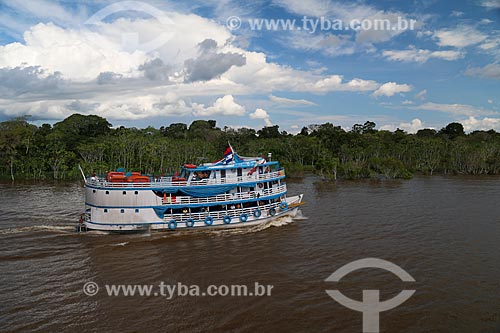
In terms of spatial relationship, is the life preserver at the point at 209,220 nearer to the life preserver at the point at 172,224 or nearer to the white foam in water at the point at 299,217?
the life preserver at the point at 172,224

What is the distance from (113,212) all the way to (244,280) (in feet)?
34.8

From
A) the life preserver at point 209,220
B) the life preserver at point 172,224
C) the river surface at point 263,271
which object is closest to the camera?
the river surface at point 263,271

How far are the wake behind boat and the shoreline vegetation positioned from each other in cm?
2219

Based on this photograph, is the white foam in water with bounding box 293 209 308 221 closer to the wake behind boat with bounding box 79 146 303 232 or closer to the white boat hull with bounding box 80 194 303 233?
the wake behind boat with bounding box 79 146 303 232

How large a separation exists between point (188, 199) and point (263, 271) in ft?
26.8

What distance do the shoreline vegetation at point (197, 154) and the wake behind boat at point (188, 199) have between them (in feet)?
72.8

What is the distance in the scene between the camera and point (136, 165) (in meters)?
57.0

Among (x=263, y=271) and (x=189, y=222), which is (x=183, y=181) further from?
(x=263, y=271)

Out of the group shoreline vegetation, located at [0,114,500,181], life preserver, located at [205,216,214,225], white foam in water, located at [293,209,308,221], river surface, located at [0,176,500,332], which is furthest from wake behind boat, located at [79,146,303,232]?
shoreline vegetation, located at [0,114,500,181]

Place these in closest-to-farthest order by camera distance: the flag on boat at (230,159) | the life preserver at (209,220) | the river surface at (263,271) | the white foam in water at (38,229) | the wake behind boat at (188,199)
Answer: the river surface at (263,271)
the wake behind boat at (188,199)
the white foam in water at (38,229)
the life preserver at (209,220)
the flag on boat at (230,159)

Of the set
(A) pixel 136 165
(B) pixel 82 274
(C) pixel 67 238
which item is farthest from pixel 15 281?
(A) pixel 136 165

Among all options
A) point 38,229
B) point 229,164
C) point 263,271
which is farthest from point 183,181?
point 38,229

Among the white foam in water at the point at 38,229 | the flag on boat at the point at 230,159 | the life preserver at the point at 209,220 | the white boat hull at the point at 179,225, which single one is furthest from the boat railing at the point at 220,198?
the white foam in water at the point at 38,229

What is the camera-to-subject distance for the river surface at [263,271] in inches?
523
